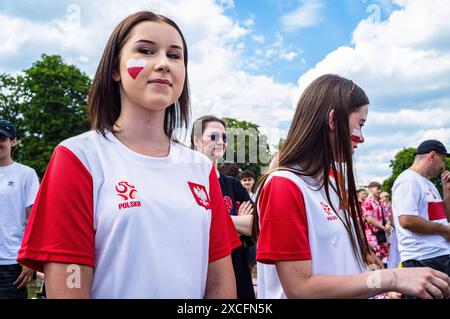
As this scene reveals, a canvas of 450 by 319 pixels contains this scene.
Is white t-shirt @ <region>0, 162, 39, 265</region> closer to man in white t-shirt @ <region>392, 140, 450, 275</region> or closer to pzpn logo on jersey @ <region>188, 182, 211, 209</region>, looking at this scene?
pzpn logo on jersey @ <region>188, 182, 211, 209</region>

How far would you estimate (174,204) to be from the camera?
68.6 inches

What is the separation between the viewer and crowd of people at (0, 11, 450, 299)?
5.32ft

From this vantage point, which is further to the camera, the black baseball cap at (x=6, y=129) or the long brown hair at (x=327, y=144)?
the black baseball cap at (x=6, y=129)

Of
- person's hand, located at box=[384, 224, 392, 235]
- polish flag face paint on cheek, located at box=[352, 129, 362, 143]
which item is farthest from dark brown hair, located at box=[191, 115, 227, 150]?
person's hand, located at box=[384, 224, 392, 235]

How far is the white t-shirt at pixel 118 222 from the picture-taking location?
1587 millimetres

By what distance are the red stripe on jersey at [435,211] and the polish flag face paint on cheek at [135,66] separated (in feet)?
16.5

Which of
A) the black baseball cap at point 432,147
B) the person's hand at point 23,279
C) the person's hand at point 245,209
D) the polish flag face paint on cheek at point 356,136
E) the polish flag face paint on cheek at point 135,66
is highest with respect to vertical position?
the black baseball cap at point 432,147

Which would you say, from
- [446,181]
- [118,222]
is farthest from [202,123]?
[446,181]

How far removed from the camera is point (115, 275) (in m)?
1.65

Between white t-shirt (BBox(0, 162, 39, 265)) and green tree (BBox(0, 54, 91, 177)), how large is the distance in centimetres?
2556

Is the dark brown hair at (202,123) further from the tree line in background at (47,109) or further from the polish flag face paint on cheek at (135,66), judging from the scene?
the tree line in background at (47,109)

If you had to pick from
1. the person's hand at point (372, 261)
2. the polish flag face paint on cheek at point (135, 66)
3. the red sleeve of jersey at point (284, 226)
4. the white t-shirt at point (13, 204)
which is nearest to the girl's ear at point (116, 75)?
the polish flag face paint on cheek at point (135, 66)

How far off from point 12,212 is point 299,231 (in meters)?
3.78

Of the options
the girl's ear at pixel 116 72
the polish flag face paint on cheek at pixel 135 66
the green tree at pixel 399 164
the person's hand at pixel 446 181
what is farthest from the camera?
the green tree at pixel 399 164
